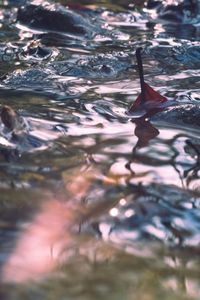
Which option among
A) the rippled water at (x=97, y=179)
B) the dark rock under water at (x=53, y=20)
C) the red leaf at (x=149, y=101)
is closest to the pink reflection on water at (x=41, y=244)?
the rippled water at (x=97, y=179)

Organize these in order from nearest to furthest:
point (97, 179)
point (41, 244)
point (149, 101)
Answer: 1. point (41, 244)
2. point (97, 179)
3. point (149, 101)

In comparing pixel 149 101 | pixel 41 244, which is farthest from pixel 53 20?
pixel 41 244

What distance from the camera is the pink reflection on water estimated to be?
138 cm

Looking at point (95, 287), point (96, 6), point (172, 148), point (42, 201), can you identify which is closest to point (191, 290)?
point (95, 287)

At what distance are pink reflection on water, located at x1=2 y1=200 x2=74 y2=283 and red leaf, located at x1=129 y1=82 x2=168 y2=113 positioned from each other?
90cm

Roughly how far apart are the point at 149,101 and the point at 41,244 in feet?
3.86

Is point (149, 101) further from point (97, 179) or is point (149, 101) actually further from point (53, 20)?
point (53, 20)

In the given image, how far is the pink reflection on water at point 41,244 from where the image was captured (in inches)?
54.2

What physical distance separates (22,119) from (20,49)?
136 centimetres

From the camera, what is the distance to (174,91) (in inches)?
107

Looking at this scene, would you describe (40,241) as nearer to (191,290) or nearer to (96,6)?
(191,290)

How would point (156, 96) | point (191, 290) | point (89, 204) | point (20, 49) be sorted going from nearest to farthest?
point (191, 290)
point (89, 204)
point (156, 96)
point (20, 49)

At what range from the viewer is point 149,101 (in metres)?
2.53

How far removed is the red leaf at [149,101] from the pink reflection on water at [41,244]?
903 millimetres
